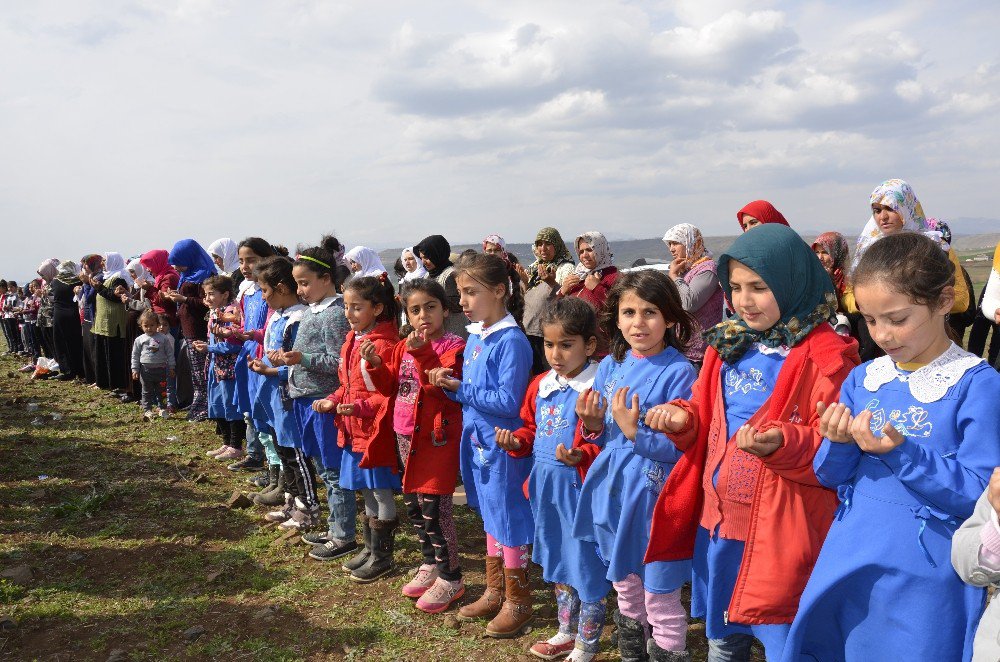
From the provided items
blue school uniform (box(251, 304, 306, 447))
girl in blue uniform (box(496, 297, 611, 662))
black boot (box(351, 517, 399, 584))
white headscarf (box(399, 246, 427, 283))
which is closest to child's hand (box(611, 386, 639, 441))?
girl in blue uniform (box(496, 297, 611, 662))

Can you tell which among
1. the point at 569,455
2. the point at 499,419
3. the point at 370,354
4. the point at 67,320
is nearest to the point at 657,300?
the point at 569,455

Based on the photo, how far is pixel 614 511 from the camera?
335 centimetres

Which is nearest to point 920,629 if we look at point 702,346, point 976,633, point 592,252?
point 976,633

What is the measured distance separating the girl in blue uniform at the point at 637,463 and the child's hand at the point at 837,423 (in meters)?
0.94

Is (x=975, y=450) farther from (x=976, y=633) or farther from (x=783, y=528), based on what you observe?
(x=783, y=528)

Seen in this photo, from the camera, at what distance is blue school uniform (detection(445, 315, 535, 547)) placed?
4.01 meters

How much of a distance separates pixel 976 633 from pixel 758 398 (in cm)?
102

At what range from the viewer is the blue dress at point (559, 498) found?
144 inches

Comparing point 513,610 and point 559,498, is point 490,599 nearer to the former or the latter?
point 513,610

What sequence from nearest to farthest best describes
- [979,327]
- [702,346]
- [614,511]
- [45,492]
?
[614,511] < [702,346] < [979,327] < [45,492]

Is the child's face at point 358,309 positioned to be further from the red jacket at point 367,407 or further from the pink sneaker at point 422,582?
the pink sneaker at point 422,582

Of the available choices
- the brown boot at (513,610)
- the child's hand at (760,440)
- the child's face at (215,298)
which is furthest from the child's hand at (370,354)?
the child's face at (215,298)

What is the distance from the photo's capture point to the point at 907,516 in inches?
85.6

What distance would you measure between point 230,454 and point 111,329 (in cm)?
577
